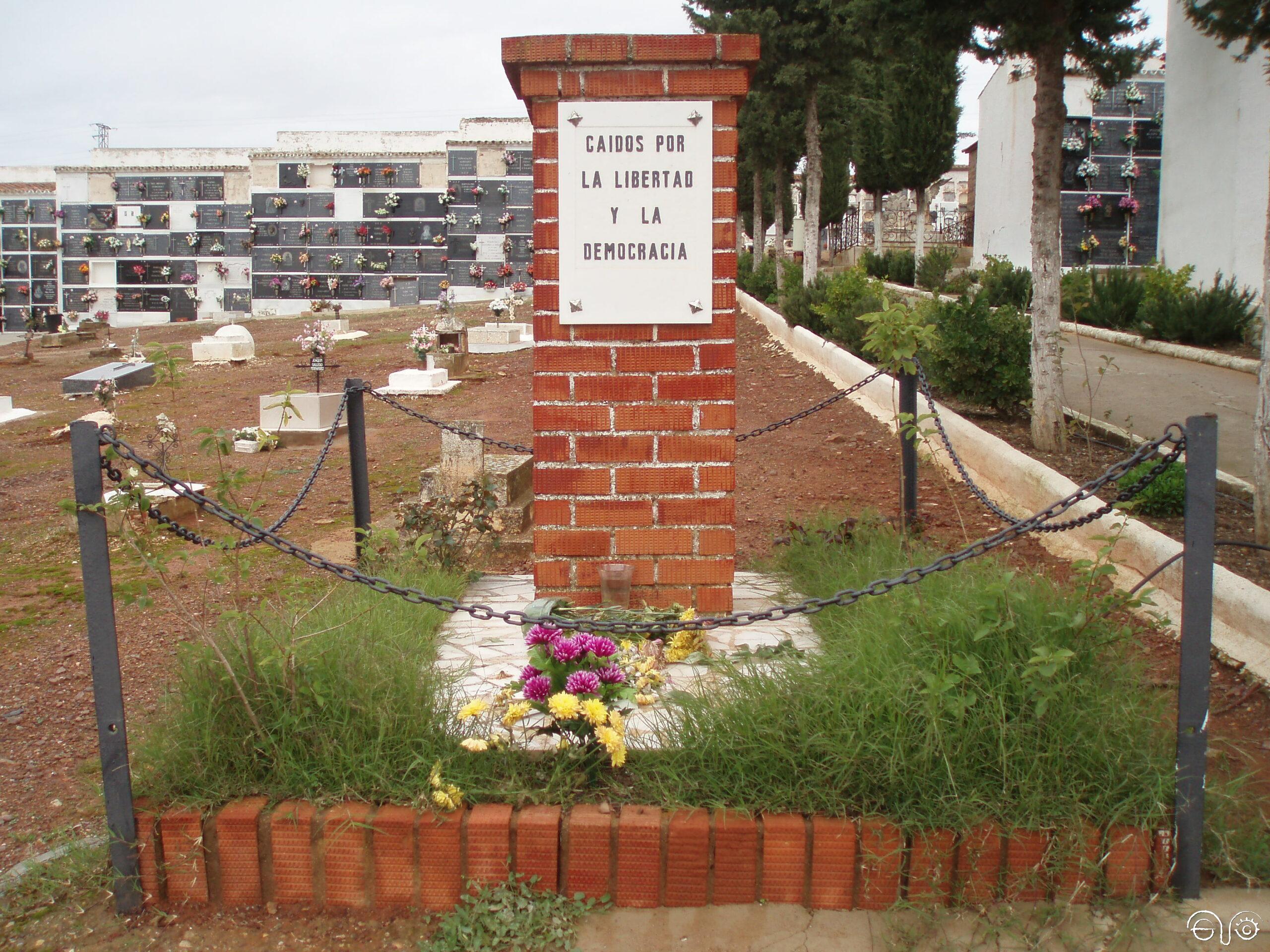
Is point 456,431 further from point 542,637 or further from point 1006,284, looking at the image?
point 1006,284

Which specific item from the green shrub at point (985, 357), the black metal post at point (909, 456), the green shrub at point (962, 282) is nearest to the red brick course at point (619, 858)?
the black metal post at point (909, 456)

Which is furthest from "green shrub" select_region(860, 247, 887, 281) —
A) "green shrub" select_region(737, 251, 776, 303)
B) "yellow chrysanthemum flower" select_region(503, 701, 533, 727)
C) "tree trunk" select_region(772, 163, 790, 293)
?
"yellow chrysanthemum flower" select_region(503, 701, 533, 727)

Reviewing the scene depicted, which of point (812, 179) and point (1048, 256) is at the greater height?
point (812, 179)

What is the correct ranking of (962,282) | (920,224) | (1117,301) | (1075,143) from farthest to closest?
(920,224)
(1075,143)
(962,282)
(1117,301)

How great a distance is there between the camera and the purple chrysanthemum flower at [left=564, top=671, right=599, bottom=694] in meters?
2.51

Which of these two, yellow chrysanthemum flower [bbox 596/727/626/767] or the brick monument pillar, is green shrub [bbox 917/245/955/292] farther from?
yellow chrysanthemum flower [bbox 596/727/626/767]

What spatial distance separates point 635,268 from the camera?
11.5 feet

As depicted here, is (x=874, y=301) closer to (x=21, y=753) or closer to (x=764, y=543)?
(x=764, y=543)

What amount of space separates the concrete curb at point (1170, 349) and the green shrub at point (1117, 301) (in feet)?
0.55

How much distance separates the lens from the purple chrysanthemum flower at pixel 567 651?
8.41 ft

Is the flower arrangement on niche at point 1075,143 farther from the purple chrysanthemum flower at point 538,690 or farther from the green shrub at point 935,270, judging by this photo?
the purple chrysanthemum flower at point 538,690

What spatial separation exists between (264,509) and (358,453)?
2690mm

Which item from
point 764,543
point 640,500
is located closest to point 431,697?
point 640,500

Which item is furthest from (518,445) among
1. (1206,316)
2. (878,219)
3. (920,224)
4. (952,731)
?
(878,219)
